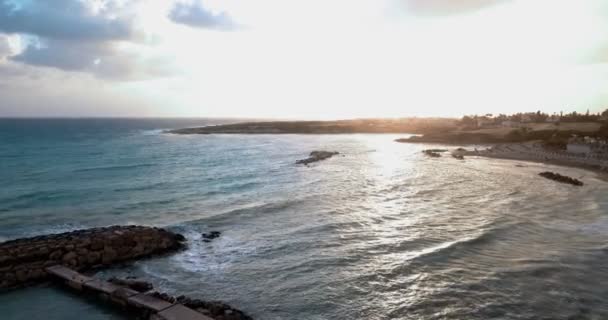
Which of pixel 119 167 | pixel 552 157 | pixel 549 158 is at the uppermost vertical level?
pixel 552 157

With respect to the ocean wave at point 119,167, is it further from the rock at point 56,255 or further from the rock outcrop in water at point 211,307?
the rock outcrop in water at point 211,307

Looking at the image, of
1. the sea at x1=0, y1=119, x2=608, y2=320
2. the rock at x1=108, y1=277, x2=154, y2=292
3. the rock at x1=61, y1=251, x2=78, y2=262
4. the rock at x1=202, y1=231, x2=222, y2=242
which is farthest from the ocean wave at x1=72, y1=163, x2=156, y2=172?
the rock at x1=108, y1=277, x2=154, y2=292

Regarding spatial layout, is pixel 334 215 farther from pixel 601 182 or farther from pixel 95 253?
pixel 601 182

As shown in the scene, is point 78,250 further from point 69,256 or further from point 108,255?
point 108,255

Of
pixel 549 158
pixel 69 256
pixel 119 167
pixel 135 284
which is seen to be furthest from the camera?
pixel 549 158

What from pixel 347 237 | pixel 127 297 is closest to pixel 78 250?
pixel 127 297

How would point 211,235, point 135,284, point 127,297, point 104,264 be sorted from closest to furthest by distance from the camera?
1. point 127,297
2. point 135,284
3. point 104,264
4. point 211,235

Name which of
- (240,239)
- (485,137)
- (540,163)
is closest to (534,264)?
(240,239)
